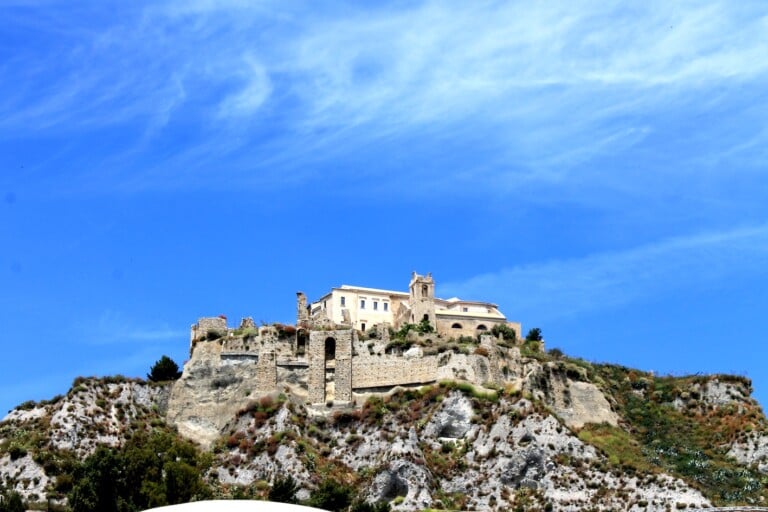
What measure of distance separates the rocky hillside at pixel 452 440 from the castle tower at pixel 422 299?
1379cm

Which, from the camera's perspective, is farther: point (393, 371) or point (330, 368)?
point (330, 368)

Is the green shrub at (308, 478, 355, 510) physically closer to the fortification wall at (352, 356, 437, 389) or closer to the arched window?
the fortification wall at (352, 356, 437, 389)

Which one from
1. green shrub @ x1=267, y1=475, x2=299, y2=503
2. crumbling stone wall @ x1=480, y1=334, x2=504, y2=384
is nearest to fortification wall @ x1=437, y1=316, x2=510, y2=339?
crumbling stone wall @ x1=480, y1=334, x2=504, y2=384

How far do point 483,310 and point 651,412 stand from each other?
24475 mm

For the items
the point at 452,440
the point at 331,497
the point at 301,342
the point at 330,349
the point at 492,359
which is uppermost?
the point at 301,342

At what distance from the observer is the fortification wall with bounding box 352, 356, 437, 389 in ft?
341

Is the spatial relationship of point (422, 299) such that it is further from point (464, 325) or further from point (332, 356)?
point (332, 356)

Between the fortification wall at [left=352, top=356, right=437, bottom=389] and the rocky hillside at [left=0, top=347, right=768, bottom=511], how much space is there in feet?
4.46

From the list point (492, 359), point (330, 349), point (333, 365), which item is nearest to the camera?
point (333, 365)

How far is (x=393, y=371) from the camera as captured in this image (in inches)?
4117

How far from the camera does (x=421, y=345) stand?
349ft

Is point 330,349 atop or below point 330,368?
atop

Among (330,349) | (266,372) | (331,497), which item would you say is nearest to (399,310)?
(330,349)

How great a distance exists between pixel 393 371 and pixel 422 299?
68.3 feet
